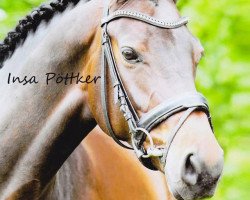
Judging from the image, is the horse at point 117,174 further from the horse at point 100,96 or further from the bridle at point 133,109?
the bridle at point 133,109

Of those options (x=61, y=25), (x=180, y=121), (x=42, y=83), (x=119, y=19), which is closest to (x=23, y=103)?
(x=42, y=83)

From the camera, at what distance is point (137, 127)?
3740 millimetres

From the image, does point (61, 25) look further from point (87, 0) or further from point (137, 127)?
point (137, 127)

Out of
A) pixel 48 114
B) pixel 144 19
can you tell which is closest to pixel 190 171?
pixel 144 19

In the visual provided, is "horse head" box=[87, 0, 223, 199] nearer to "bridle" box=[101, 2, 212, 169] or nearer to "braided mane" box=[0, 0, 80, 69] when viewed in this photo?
"bridle" box=[101, 2, 212, 169]

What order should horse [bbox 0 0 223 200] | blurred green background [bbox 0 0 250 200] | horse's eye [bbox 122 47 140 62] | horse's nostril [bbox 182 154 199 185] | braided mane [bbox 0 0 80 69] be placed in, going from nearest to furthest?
horse's nostril [bbox 182 154 199 185], horse [bbox 0 0 223 200], horse's eye [bbox 122 47 140 62], braided mane [bbox 0 0 80 69], blurred green background [bbox 0 0 250 200]

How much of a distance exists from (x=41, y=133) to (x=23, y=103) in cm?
22

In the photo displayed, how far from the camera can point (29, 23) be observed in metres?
4.38

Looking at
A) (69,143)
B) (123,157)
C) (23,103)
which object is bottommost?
(123,157)

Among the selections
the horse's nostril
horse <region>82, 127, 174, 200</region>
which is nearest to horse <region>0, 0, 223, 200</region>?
the horse's nostril

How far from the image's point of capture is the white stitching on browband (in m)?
3.73

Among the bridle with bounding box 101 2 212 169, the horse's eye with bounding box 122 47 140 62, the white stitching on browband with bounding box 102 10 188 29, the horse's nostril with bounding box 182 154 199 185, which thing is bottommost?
the horse's nostril with bounding box 182 154 199 185

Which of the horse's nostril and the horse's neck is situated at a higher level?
the horse's neck

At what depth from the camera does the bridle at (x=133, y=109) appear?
356 cm
